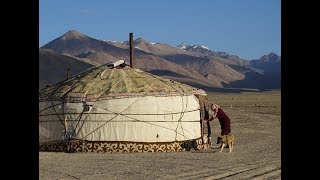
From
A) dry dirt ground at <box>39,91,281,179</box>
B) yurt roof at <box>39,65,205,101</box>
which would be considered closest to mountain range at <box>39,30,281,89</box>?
yurt roof at <box>39,65,205,101</box>

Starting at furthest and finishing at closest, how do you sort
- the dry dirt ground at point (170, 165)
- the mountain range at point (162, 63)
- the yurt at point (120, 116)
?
the mountain range at point (162, 63)
the yurt at point (120, 116)
the dry dirt ground at point (170, 165)

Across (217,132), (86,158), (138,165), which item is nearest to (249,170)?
(138,165)

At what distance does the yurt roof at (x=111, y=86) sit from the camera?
11.3 meters

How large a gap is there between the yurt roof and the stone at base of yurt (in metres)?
1.05

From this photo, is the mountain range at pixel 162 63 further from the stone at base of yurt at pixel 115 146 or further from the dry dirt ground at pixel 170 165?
the dry dirt ground at pixel 170 165

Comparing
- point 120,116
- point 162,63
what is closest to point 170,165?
point 120,116

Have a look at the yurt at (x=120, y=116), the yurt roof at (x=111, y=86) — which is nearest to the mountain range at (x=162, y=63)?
the yurt roof at (x=111, y=86)

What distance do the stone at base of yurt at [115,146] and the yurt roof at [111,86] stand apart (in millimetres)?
1049

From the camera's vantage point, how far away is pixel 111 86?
11.5m

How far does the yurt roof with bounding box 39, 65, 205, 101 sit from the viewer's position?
11297 mm
